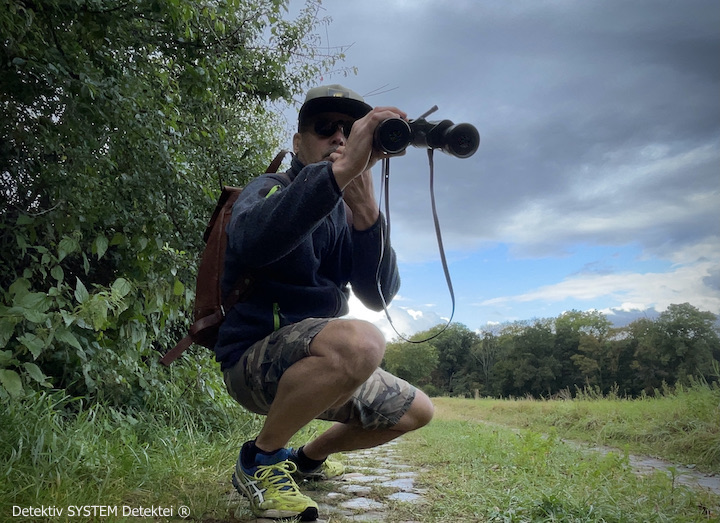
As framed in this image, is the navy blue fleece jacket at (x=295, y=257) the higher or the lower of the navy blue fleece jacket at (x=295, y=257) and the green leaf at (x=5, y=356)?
the higher

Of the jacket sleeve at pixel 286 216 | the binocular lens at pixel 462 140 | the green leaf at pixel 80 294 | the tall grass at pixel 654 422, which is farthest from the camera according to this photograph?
the tall grass at pixel 654 422

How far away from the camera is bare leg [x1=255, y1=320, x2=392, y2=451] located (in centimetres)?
183

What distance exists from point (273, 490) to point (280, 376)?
0.41m

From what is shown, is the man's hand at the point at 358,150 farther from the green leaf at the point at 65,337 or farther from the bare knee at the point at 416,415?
the green leaf at the point at 65,337

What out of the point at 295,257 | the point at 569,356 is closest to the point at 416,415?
the point at 295,257

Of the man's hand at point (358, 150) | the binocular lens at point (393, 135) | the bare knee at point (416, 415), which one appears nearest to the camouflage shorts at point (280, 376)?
the bare knee at point (416, 415)

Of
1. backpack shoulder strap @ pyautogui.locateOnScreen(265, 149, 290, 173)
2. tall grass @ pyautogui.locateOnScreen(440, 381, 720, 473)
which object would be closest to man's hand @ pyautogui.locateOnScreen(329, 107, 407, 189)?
backpack shoulder strap @ pyautogui.locateOnScreen(265, 149, 290, 173)

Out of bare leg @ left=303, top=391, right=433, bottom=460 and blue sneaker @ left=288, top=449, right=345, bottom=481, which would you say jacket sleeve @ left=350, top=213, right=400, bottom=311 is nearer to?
bare leg @ left=303, top=391, right=433, bottom=460

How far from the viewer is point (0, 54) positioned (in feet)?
7.72

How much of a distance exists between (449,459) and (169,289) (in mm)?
2200

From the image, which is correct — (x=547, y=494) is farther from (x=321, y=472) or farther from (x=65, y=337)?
(x=65, y=337)

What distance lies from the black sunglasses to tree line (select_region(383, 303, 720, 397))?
98 centimetres

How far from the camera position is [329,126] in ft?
7.39

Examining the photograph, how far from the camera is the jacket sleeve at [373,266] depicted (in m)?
2.29
